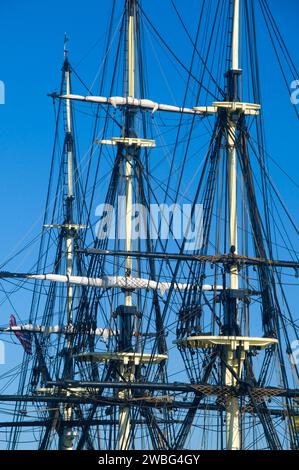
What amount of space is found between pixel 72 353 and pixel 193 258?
2221cm

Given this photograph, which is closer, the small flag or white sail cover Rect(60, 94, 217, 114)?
white sail cover Rect(60, 94, 217, 114)

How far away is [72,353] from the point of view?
10462 cm

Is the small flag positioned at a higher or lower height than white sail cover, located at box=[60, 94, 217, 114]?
lower

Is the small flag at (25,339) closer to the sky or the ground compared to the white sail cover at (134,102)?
closer to the ground

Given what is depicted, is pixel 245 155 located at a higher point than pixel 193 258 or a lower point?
higher

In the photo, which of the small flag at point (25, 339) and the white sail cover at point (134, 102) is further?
the small flag at point (25, 339)

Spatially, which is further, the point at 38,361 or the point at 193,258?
the point at 38,361

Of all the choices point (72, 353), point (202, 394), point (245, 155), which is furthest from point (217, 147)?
point (72, 353)

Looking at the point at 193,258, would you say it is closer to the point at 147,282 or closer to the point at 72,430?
the point at 147,282

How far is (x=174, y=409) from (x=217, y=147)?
15679mm

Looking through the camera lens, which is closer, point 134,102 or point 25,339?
point 134,102
